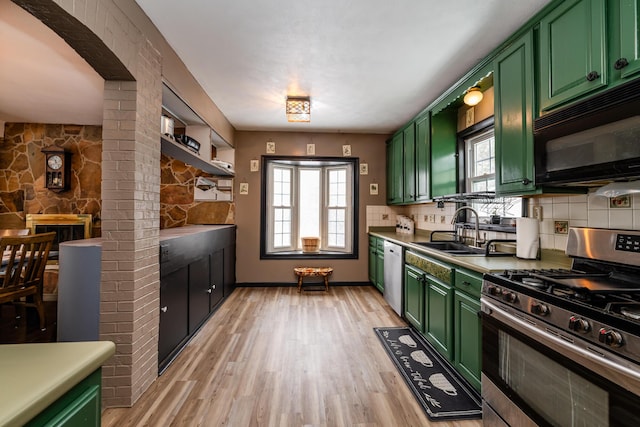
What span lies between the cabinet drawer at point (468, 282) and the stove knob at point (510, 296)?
349 millimetres

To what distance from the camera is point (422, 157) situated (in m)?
3.67

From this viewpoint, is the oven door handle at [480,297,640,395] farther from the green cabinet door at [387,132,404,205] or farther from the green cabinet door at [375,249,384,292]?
the green cabinet door at [387,132,404,205]

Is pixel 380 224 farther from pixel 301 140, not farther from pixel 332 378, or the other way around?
pixel 332 378

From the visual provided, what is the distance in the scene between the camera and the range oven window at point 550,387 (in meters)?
1.09

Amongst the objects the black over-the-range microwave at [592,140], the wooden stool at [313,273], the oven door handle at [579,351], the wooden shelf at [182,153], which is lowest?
the wooden stool at [313,273]

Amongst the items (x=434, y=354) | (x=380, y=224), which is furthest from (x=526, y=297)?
(x=380, y=224)

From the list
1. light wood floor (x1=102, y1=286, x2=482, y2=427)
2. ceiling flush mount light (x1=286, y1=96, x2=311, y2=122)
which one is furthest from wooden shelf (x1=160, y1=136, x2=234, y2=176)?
light wood floor (x1=102, y1=286, x2=482, y2=427)

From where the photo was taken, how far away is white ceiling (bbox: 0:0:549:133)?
1.98 metres

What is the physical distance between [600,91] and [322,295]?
12.2 ft

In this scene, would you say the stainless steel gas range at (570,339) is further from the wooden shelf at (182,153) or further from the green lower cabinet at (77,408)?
the wooden shelf at (182,153)

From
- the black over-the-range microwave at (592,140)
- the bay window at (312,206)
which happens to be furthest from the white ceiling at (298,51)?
the bay window at (312,206)

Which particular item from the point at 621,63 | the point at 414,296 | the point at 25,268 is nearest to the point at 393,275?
the point at 414,296

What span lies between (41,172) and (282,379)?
4.91 m

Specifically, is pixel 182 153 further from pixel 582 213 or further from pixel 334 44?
pixel 582 213
